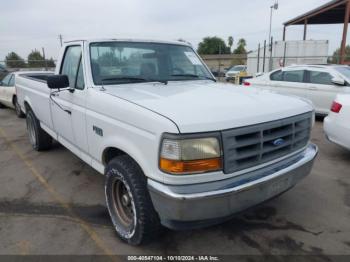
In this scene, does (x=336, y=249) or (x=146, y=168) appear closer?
(x=146, y=168)

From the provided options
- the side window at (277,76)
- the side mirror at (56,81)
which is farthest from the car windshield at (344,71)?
the side mirror at (56,81)

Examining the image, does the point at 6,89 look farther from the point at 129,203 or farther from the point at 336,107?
the point at 336,107

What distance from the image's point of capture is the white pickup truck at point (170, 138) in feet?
7.11

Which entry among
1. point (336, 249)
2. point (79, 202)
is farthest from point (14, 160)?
point (336, 249)

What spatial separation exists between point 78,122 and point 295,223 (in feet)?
8.93

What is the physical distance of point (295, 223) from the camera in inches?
125

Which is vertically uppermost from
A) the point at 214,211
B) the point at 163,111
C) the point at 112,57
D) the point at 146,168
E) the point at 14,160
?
the point at 112,57

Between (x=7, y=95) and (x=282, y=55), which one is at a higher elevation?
(x=282, y=55)

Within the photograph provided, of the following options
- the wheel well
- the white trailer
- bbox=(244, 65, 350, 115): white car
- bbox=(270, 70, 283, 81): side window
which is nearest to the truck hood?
the wheel well

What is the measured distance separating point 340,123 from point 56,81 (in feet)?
14.1

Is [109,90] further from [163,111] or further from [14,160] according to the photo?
[14,160]

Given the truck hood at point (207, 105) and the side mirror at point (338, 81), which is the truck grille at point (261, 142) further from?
the side mirror at point (338, 81)

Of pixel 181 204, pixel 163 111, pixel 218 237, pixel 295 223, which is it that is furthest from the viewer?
pixel 295 223

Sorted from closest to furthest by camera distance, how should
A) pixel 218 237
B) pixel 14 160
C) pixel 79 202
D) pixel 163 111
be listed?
pixel 163 111 < pixel 218 237 < pixel 79 202 < pixel 14 160
